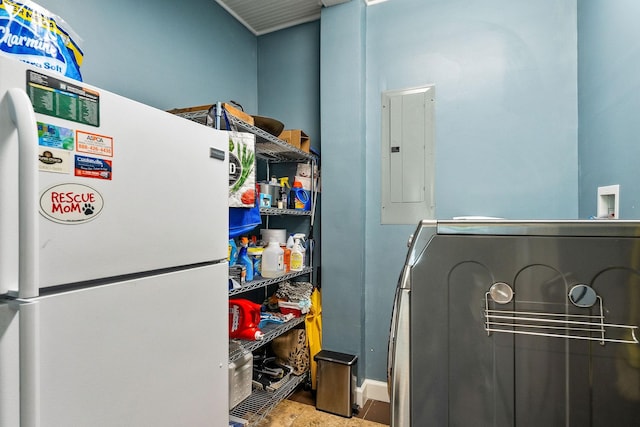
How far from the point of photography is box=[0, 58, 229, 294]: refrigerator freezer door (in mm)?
599

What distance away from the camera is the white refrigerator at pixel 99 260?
0.59m

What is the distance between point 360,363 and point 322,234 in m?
0.91

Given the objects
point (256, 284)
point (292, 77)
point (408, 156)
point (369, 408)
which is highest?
point (292, 77)

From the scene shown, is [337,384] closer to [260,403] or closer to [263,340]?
[260,403]

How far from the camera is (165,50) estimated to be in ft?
5.98

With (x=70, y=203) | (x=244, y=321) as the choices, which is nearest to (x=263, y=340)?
(x=244, y=321)

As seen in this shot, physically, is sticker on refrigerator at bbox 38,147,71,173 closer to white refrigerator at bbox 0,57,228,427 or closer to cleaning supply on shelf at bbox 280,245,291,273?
white refrigerator at bbox 0,57,228,427

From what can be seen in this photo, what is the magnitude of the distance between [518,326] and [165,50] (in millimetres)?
2149

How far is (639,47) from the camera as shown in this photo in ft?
3.57

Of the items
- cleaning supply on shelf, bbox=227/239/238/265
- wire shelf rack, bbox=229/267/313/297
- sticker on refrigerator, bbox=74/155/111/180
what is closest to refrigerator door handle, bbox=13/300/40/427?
sticker on refrigerator, bbox=74/155/111/180

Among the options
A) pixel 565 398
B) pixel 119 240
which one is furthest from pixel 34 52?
pixel 565 398

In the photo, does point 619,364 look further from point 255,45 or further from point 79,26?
point 255,45

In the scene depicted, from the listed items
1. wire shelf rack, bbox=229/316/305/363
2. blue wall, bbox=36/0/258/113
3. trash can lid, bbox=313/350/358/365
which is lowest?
trash can lid, bbox=313/350/358/365

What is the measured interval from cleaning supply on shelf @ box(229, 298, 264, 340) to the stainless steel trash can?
546mm
